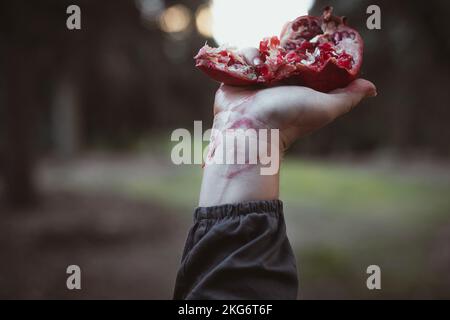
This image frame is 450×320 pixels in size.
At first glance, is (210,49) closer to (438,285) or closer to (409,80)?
(438,285)

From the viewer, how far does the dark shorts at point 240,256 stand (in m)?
1.75

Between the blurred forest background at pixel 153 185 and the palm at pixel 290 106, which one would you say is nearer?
the palm at pixel 290 106

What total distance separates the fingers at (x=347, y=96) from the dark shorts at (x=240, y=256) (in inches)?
16.7

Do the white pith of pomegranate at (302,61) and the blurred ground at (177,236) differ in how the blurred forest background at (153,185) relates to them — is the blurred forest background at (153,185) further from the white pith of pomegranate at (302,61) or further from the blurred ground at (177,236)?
the white pith of pomegranate at (302,61)

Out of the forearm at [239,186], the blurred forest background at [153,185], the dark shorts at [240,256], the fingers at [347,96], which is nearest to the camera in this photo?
the dark shorts at [240,256]

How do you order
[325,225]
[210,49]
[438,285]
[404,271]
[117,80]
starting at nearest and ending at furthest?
[210,49], [438,285], [404,271], [325,225], [117,80]

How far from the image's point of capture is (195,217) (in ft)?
6.39

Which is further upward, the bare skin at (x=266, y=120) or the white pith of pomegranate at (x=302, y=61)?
the white pith of pomegranate at (x=302, y=61)

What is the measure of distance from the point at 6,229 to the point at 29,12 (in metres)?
3.16

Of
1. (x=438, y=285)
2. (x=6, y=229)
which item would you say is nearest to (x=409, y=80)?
(x=438, y=285)

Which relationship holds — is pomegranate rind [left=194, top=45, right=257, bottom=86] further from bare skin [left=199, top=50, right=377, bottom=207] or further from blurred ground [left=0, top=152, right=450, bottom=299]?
blurred ground [left=0, top=152, right=450, bottom=299]

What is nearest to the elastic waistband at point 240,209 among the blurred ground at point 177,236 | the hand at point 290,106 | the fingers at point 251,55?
the hand at point 290,106

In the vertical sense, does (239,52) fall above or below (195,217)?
above
